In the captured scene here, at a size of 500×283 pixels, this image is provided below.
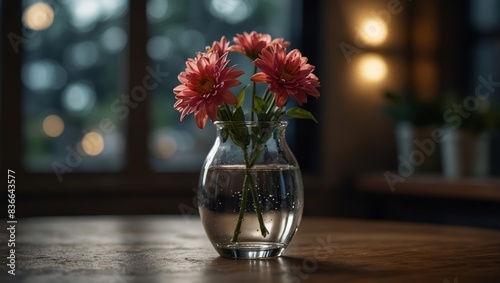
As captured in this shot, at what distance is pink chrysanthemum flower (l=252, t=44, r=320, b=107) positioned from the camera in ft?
3.72

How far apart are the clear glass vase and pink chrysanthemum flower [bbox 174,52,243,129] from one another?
53mm

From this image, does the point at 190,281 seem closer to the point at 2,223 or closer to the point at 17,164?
the point at 2,223

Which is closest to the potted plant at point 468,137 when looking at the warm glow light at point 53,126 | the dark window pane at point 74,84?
the dark window pane at point 74,84

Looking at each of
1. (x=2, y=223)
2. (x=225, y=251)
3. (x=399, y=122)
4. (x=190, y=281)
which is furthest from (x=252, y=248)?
(x=399, y=122)

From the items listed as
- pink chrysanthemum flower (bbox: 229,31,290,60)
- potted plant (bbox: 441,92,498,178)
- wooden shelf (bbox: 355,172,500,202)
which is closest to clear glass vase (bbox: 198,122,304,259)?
pink chrysanthemum flower (bbox: 229,31,290,60)

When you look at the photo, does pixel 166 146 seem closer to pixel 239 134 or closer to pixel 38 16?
pixel 38 16

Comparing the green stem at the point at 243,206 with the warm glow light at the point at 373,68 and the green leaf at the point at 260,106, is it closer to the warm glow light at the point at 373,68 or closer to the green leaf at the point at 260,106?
the green leaf at the point at 260,106

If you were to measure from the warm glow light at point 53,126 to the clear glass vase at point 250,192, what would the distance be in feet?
8.45

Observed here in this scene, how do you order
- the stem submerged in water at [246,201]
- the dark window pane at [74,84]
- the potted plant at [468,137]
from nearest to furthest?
the stem submerged in water at [246,201] < the potted plant at [468,137] < the dark window pane at [74,84]

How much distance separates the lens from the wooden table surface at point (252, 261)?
103 cm

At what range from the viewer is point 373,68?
4109mm

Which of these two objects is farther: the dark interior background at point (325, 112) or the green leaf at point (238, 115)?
the dark interior background at point (325, 112)

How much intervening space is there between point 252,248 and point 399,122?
2.77m

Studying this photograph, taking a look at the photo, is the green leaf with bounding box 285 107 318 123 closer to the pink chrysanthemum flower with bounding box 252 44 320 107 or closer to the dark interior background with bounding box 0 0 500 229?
the pink chrysanthemum flower with bounding box 252 44 320 107
